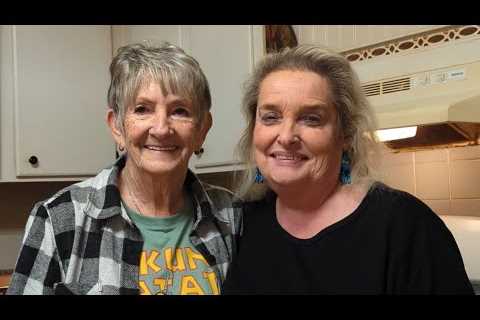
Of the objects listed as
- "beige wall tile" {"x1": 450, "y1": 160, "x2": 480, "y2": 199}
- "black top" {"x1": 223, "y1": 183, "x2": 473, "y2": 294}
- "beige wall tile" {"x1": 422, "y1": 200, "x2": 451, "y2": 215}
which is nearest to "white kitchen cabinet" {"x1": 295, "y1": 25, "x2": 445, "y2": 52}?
"beige wall tile" {"x1": 450, "y1": 160, "x2": 480, "y2": 199}

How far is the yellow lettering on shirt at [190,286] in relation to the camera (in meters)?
0.93

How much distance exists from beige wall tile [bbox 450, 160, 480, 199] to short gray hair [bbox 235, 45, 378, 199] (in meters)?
0.73

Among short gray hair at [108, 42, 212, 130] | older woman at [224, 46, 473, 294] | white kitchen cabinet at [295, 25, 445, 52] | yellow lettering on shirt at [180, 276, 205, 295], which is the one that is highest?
white kitchen cabinet at [295, 25, 445, 52]

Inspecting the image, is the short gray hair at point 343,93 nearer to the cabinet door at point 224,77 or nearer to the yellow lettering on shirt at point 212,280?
the yellow lettering on shirt at point 212,280

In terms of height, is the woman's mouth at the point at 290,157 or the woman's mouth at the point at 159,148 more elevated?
the woman's mouth at the point at 159,148

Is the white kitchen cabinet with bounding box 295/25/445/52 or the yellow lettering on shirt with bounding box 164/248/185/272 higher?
the white kitchen cabinet with bounding box 295/25/445/52

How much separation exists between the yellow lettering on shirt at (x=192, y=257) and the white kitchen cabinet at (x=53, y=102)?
1218 mm

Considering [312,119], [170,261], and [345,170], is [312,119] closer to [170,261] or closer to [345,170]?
[345,170]

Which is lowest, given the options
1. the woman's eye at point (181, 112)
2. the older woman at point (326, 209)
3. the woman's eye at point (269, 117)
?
the older woman at point (326, 209)

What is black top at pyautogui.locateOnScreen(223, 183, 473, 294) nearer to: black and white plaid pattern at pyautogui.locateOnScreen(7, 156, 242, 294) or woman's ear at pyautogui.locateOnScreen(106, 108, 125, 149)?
black and white plaid pattern at pyautogui.locateOnScreen(7, 156, 242, 294)

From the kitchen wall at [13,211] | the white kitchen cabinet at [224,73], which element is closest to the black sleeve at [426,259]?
the white kitchen cabinet at [224,73]

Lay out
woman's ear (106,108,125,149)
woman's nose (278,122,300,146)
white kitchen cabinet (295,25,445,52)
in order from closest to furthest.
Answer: woman's nose (278,122,300,146)
woman's ear (106,108,125,149)
white kitchen cabinet (295,25,445,52)

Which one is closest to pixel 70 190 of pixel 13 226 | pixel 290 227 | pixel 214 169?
pixel 290 227

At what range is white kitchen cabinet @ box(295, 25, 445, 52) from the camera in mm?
1444
